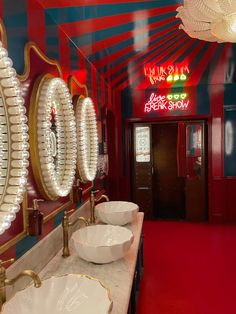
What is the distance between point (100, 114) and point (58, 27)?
1778 mm

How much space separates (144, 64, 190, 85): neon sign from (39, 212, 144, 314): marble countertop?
2.70 metres

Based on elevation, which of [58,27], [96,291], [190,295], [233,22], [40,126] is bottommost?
[190,295]

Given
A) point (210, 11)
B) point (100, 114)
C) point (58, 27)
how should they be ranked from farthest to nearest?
point (100, 114), point (58, 27), point (210, 11)

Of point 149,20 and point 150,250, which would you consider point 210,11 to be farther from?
point 150,250

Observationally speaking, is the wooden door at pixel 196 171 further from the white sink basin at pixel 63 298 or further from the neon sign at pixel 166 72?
the white sink basin at pixel 63 298

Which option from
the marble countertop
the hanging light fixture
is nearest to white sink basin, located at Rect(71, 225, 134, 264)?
the marble countertop

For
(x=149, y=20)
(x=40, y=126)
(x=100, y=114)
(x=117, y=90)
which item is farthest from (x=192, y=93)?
(x=40, y=126)

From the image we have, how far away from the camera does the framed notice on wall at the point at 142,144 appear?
596 cm

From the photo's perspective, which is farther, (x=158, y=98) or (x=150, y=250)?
(x=158, y=98)

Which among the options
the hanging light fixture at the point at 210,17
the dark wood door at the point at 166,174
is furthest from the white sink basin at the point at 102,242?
the dark wood door at the point at 166,174

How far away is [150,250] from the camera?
4301 mm

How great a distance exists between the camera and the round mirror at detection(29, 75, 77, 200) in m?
1.92

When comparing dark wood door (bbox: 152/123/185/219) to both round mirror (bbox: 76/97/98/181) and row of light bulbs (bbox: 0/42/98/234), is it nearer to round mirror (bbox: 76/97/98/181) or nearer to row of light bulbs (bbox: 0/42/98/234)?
round mirror (bbox: 76/97/98/181)

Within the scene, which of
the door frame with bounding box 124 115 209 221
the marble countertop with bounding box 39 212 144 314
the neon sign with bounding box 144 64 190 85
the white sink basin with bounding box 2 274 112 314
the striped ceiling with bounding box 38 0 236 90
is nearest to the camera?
the white sink basin with bounding box 2 274 112 314
